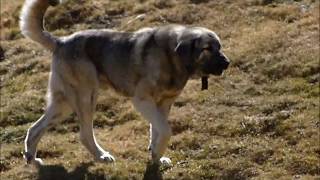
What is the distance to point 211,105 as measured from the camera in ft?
45.0

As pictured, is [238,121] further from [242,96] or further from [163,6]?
[163,6]

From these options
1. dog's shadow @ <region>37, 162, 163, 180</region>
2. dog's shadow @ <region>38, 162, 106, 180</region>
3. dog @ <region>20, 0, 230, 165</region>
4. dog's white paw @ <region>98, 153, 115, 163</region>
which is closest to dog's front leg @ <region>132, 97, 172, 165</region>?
dog @ <region>20, 0, 230, 165</region>

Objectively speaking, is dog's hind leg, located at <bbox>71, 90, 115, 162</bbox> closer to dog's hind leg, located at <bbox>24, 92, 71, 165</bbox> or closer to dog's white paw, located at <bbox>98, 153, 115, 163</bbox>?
dog's white paw, located at <bbox>98, 153, 115, 163</bbox>

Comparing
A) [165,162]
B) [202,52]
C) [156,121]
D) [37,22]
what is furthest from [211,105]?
[37,22]

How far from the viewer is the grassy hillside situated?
11.0 metres

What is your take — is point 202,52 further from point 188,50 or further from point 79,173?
point 79,173

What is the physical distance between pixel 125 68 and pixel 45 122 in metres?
1.55

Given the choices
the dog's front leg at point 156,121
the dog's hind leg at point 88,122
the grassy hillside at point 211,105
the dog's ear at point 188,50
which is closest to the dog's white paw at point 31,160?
the grassy hillside at point 211,105

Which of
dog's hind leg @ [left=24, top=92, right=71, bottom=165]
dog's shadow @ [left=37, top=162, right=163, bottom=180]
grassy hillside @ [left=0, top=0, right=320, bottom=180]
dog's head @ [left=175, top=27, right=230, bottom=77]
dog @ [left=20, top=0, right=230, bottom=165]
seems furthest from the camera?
dog's hind leg @ [left=24, top=92, right=71, bottom=165]

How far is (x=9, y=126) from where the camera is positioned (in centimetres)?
1354

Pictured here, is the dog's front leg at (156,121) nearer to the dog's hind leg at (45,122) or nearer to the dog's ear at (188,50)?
the dog's ear at (188,50)

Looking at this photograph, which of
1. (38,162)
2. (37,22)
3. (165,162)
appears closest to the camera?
(165,162)

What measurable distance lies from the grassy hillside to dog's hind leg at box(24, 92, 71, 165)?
0.24 meters

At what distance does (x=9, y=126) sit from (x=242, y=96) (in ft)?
14.2
